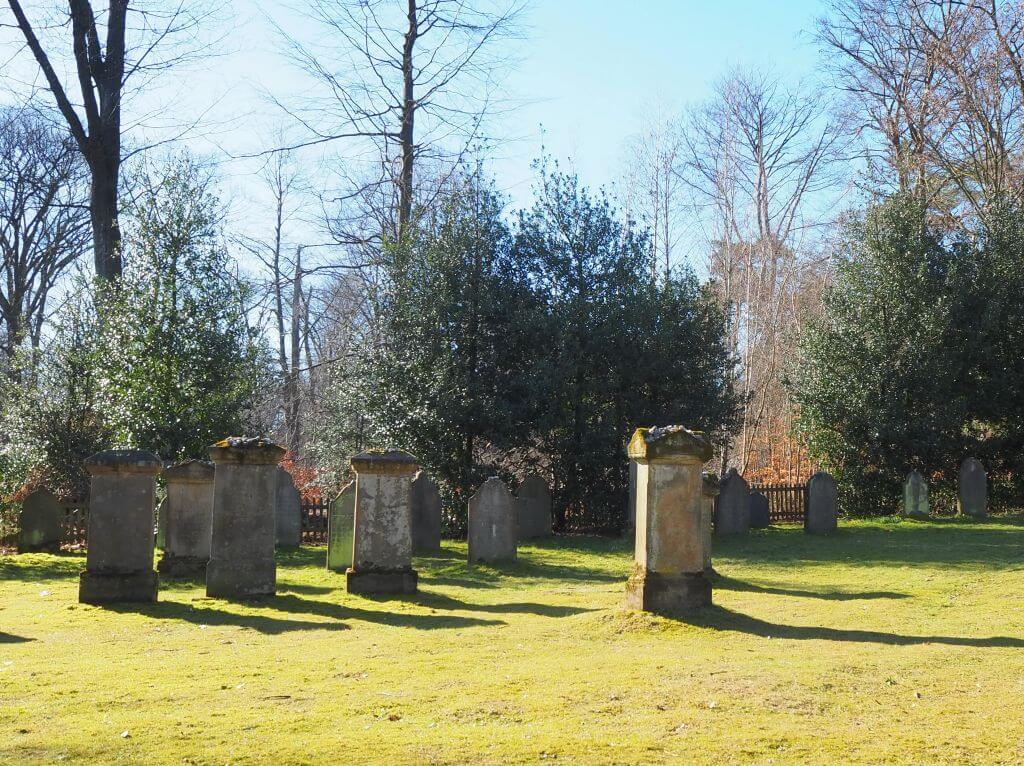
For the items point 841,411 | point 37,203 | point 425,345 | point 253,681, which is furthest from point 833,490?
point 37,203

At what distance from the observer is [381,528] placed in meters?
11.2

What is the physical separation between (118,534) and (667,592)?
5.96 m

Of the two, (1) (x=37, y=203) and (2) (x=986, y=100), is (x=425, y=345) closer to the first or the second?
(1) (x=37, y=203)

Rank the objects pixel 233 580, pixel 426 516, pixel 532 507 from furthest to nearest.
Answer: pixel 532 507 < pixel 426 516 < pixel 233 580

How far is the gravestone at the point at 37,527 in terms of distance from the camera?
1609cm

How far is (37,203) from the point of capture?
26234 millimetres

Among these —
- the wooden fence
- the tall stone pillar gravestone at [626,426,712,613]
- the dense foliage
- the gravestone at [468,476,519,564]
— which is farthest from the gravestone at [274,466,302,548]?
the dense foliage

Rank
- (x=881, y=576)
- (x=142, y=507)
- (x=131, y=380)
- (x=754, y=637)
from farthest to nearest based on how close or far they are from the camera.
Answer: (x=131, y=380), (x=881, y=576), (x=142, y=507), (x=754, y=637)

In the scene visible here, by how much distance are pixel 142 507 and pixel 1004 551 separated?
12482 mm

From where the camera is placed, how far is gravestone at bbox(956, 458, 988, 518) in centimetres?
2048

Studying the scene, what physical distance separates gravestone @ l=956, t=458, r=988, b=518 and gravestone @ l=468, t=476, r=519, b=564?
1154 centimetres

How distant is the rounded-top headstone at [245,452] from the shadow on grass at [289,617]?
1.59 m

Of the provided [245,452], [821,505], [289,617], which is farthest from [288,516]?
[821,505]

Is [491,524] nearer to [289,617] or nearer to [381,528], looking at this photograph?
[381,528]
